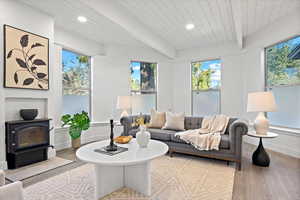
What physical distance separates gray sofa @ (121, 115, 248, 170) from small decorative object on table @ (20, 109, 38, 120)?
172 cm

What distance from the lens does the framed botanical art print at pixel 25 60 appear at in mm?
2680

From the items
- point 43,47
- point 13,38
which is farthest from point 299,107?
point 13,38

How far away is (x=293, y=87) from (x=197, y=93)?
2.36 meters

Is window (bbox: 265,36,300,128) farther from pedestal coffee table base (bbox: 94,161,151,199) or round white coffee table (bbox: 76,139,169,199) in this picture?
pedestal coffee table base (bbox: 94,161,151,199)

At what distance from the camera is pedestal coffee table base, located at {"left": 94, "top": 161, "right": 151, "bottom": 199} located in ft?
6.23

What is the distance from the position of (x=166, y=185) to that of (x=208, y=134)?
132cm

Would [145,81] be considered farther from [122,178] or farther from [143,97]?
[122,178]

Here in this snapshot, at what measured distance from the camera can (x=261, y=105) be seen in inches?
106

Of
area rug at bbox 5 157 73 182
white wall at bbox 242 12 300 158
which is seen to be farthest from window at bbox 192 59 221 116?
area rug at bbox 5 157 73 182

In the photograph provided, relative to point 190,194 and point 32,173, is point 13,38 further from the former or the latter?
point 190,194

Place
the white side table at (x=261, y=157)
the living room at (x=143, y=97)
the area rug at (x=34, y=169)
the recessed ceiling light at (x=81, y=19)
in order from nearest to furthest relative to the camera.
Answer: the living room at (x=143, y=97), the area rug at (x=34, y=169), the white side table at (x=261, y=157), the recessed ceiling light at (x=81, y=19)

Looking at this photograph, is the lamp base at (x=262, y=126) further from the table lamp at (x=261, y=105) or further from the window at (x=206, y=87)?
the window at (x=206, y=87)

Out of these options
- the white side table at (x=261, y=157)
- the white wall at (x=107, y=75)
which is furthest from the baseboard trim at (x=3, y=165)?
the white side table at (x=261, y=157)

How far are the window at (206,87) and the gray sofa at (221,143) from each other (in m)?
1.54
